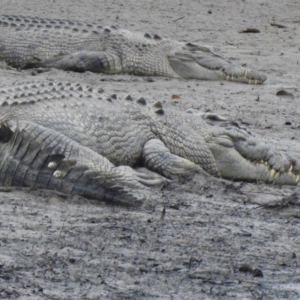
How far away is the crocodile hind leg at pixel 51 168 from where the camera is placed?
5109mm

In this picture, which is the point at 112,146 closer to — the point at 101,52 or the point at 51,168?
the point at 51,168

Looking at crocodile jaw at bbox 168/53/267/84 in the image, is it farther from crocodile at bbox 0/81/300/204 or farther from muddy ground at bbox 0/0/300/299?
crocodile at bbox 0/81/300/204

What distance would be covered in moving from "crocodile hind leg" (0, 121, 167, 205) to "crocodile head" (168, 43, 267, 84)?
4.70 metres

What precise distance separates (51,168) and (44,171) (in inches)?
1.8

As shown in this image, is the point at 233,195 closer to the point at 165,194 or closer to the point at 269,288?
the point at 165,194

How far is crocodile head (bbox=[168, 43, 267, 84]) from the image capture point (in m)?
9.88

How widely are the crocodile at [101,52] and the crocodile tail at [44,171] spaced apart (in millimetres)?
4981

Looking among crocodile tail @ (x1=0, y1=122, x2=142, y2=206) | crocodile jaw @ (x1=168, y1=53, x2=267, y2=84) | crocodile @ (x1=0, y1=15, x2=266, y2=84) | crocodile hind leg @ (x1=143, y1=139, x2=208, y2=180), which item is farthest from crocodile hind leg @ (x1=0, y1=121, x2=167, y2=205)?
crocodile @ (x1=0, y1=15, x2=266, y2=84)

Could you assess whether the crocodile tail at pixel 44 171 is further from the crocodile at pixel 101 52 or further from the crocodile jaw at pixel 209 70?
the crocodile at pixel 101 52

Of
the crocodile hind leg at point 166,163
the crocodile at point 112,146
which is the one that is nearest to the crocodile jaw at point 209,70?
the crocodile at point 112,146

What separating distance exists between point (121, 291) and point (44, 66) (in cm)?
648

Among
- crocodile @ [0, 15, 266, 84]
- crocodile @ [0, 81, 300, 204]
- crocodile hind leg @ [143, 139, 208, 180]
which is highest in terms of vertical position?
crocodile @ [0, 81, 300, 204]

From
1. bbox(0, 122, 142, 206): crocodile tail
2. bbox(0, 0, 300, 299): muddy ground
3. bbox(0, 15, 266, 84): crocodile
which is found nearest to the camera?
bbox(0, 0, 300, 299): muddy ground

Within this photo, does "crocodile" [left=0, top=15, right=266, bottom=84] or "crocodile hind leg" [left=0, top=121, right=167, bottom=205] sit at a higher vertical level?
"crocodile hind leg" [left=0, top=121, right=167, bottom=205]
